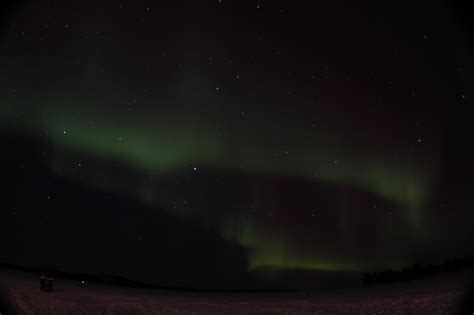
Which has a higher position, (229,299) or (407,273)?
(407,273)

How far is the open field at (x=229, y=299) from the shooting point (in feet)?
10.9

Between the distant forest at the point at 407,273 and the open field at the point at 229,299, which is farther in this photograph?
the distant forest at the point at 407,273

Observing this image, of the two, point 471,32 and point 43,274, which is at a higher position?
point 471,32

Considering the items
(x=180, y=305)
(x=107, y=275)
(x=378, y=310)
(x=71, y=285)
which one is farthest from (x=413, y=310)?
(x=71, y=285)

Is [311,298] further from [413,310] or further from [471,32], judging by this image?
[471,32]

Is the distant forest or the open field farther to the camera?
the distant forest

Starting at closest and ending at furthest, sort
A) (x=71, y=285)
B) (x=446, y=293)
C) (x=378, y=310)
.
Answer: (x=446, y=293) < (x=378, y=310) < (x=71, y=285)

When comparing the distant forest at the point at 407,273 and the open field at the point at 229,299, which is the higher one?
the distant forest at the point at 407,273

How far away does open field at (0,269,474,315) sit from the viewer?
10.9 ft

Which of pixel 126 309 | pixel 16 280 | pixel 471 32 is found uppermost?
pixel 471 32

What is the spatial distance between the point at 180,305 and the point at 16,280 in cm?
136

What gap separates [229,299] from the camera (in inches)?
159

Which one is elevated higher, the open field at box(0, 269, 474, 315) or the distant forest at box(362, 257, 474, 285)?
the distant forest at box(362, 257, 474, 285)

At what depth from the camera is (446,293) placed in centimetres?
323
